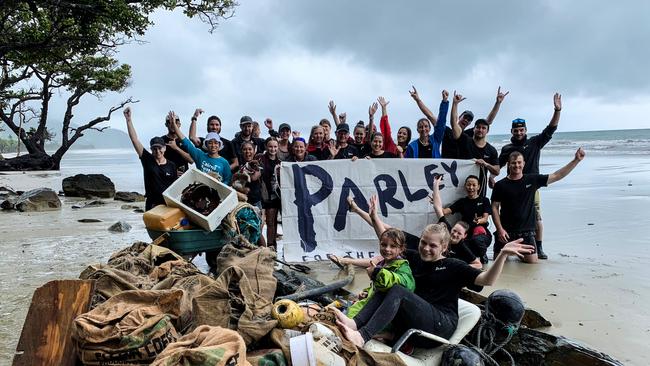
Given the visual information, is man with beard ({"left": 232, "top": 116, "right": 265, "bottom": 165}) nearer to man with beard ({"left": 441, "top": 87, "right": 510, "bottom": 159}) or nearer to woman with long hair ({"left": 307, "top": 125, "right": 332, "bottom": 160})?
woman with long hair ({"left": 307, "top": 125, "right": 332, "bottom": 160})

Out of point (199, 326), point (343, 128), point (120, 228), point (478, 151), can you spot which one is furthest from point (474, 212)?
point (120, 228)

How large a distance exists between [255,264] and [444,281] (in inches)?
71.7

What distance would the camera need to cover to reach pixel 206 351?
2.60 meters

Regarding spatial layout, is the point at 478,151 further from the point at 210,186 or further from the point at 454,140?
the point at 210,186

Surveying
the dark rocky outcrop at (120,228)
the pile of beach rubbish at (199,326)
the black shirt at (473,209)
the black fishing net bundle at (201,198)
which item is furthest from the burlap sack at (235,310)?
the dark rocky outcrop at (120,228)

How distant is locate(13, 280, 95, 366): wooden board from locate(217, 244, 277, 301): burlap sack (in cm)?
142

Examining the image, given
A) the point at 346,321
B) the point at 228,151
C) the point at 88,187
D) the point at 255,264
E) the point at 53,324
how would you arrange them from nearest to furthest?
1. the point at 53,324
2. the point at 346,321
3. the point at 255,264
4. the point at 228,151
5. the point at 88,187

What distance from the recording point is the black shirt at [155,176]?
6230mm

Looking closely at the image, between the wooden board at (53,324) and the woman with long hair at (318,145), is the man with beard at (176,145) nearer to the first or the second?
the woman with long hair at (318,145)

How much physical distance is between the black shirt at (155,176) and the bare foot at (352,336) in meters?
3.80

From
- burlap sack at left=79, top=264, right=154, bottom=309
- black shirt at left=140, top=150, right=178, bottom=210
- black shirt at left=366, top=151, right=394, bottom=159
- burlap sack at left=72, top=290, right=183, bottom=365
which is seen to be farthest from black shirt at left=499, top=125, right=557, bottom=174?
burlap sack at left=72, top=290, right=183, bottom=365

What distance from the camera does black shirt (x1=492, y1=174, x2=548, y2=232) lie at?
6230mm

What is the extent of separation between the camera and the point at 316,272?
20.7ft

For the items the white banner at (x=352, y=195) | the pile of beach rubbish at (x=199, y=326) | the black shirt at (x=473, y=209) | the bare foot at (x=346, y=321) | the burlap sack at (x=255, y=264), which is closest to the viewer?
the pile of beach rubbish at (x=199, y=326)
